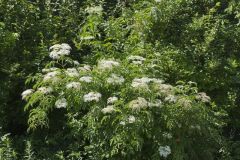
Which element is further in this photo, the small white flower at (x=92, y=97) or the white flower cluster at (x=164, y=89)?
the white flower cluster at (x=164, y=89)

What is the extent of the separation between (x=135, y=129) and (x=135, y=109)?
0.57 ft

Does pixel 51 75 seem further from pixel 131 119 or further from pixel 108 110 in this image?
pixel 131 119

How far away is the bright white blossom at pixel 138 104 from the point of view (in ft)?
13.0

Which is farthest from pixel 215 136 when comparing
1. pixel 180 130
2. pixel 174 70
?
pixel 174 70

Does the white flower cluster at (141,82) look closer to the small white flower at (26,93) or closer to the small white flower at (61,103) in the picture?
the small white flower at (61,103)

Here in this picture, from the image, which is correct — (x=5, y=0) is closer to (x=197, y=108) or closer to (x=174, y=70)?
(x=174, y=70)

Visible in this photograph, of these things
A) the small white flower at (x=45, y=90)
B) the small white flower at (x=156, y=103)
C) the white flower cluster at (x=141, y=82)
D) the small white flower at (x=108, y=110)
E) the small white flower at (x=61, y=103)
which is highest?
the white flower cluster at (x=141, y=82)

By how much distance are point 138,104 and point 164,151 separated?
48 cm

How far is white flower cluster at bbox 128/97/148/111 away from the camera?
3971 mm

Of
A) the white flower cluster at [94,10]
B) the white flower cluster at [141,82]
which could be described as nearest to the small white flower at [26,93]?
the white flower cluster at [141,82]

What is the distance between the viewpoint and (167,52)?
17.6 ft

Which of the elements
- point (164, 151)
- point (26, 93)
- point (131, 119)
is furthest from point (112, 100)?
point (26, 93)

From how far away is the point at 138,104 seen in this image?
3992mm

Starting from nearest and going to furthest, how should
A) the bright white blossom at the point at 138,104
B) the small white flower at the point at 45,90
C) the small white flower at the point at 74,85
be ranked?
the bright white blossom at the point at 138,104, the small white flower at the point at 74,85, the small white flower at the point at 45,90
